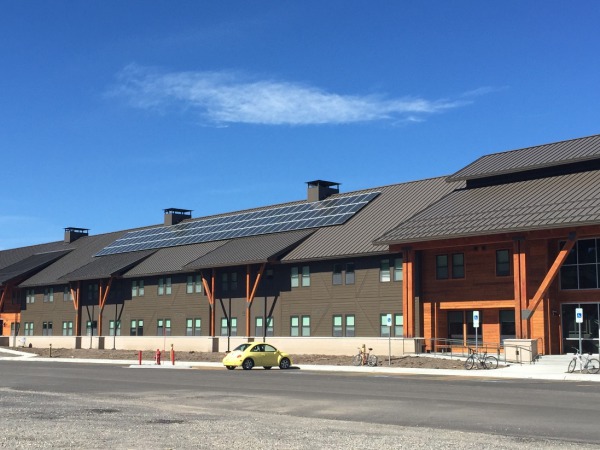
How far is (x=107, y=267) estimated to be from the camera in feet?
236

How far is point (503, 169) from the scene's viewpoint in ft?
155

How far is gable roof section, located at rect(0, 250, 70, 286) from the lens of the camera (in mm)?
84375

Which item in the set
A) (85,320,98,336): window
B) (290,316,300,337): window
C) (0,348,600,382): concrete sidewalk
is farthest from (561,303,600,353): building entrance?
(85,320,98,336): window

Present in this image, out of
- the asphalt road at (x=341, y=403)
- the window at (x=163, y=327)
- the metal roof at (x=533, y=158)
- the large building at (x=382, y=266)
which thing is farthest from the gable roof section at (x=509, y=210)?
the window at (x=163, y=327)

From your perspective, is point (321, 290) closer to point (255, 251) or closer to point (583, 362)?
point (255, 251)

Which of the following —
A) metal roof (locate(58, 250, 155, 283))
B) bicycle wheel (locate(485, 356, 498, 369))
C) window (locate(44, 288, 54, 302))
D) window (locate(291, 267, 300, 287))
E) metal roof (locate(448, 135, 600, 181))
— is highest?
metal roof (locate(448, 135, 600, 181))

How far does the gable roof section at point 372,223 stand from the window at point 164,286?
15.4 m

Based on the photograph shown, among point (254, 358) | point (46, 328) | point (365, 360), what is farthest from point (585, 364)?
point (46, 328)

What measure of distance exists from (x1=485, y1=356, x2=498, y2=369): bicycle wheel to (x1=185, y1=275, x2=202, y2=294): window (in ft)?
94.5

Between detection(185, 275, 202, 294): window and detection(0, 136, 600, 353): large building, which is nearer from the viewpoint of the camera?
detection(0, 136, 600, 353): large building

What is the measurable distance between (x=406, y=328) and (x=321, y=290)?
8813mm

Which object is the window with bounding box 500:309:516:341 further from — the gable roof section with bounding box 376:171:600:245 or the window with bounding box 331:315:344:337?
the window with bounding box 331:315:344:337

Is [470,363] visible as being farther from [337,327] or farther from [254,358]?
[337,327]

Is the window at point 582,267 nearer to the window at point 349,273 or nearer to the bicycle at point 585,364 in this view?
the bicycle at point 585,364
